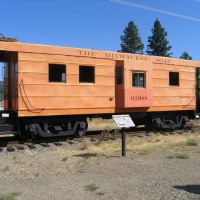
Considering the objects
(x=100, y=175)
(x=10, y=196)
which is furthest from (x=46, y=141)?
(x=10, y=196)

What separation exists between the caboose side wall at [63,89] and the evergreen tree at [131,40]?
65.5 meters

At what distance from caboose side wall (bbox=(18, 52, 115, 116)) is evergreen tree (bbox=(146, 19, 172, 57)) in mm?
65731

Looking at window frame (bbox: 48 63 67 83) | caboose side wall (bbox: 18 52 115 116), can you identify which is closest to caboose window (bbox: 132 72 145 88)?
caboose side wall (bbox: 18 52 115 116)

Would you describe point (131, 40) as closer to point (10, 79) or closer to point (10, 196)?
point (10, 79)

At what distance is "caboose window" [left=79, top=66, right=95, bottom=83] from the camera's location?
1512 cm

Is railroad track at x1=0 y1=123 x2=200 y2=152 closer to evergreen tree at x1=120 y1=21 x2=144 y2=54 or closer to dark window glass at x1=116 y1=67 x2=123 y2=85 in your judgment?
dark window glass at x1=116 y1=67 x2=123 y2=85

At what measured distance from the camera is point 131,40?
81.8m

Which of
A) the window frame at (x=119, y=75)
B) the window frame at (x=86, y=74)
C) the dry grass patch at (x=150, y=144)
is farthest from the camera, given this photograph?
the window frame at (x=119, y=75)

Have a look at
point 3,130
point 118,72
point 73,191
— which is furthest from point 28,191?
point 118,72

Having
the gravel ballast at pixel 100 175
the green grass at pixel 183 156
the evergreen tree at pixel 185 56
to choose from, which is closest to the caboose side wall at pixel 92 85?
the gravel ballast at pixel 100 175

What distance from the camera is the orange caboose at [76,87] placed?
13.8 meters

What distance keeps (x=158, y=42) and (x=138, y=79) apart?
65.8 metres

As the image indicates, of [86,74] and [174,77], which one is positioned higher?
[174,77]

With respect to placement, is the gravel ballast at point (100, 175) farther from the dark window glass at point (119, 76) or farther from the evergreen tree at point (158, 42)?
the evergreen tree at point (158, 42)
